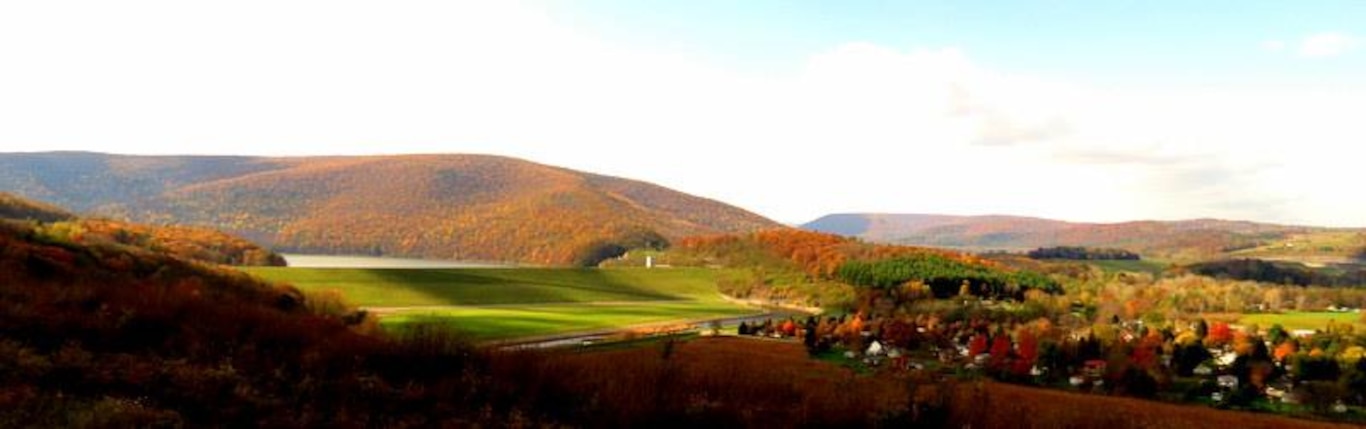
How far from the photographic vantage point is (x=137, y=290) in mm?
14891

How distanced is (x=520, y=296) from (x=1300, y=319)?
11221cm

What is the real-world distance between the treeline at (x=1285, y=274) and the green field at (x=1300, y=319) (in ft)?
192

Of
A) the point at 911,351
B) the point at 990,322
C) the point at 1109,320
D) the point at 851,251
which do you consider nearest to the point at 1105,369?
the point at 911,351

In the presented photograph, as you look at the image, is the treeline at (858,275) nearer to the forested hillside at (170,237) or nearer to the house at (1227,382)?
the house at (1227,382)

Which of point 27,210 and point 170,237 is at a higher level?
point 27,210

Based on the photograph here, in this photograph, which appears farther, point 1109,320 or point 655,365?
point 1109,320

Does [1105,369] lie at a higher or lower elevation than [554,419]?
lower

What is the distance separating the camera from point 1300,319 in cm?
11325

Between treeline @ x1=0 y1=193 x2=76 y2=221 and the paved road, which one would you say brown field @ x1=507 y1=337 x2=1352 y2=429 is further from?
treeline @ x1=0 y1=193 x2=76 y2=221

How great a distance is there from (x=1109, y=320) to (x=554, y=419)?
121634mm

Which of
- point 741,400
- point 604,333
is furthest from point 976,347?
point 741,400

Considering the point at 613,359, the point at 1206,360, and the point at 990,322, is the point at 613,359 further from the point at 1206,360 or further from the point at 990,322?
the point at 990,322

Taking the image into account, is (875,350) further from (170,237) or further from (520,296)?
(170,237)

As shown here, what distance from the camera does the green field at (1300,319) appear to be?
10406 centimetres
